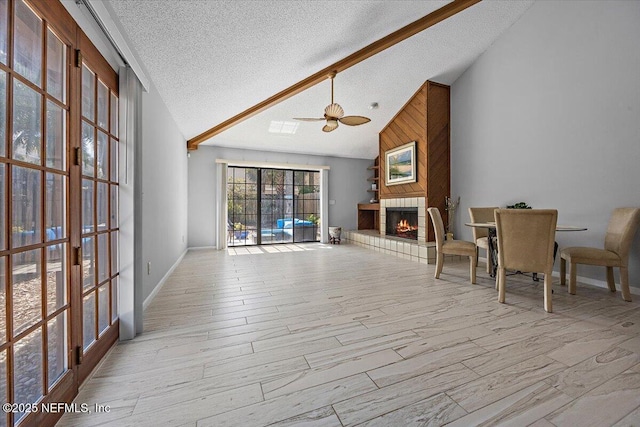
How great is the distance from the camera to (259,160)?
20.6ft

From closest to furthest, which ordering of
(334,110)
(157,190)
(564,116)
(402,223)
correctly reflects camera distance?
1. (157,190)
2. (564,116)
3. (334,110)
4. (402,223)

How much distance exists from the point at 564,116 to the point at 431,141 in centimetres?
187

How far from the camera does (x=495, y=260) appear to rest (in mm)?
3414

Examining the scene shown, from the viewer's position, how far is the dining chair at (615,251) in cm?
256

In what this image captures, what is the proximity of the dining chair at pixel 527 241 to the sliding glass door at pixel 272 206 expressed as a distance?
493 cm

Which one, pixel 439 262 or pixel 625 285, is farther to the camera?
pixel 439 262

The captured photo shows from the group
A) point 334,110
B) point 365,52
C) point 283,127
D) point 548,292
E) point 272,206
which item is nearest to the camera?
point 548,292

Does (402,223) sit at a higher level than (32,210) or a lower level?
lower

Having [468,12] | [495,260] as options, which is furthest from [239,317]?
[468,12]

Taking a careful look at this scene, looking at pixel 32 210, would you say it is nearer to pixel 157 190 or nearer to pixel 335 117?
pixel 157 190

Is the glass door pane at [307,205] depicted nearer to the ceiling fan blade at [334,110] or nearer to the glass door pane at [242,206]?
the glass door pane at [242,206]

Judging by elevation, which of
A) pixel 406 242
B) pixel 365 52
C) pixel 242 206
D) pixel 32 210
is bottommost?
pixel 406 242

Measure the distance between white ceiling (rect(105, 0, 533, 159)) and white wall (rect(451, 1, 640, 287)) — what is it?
2.03 ft

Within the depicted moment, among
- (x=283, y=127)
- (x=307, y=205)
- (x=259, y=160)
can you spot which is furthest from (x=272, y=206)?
(x=283, y=127)
